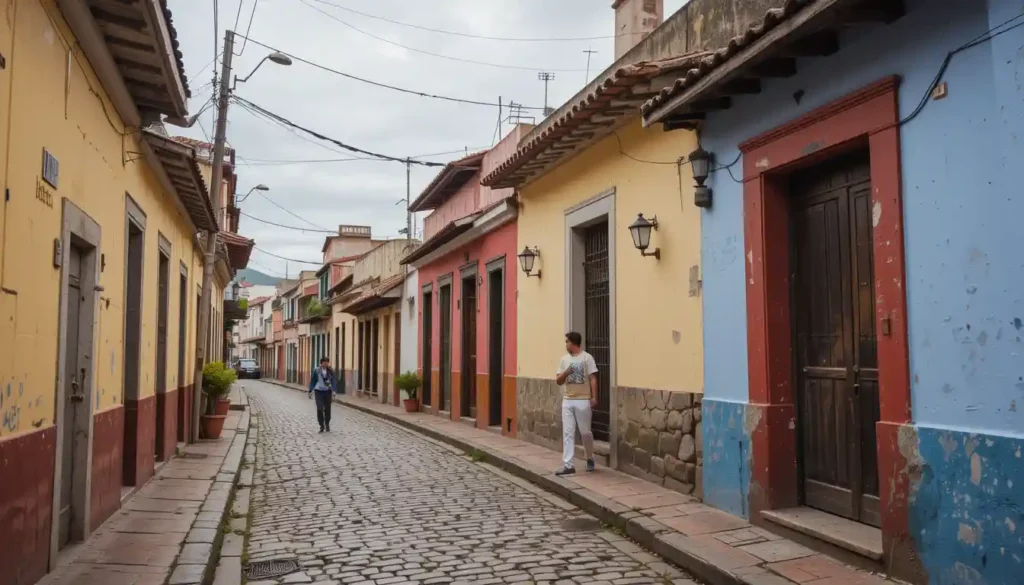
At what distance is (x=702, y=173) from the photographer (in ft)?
24.0

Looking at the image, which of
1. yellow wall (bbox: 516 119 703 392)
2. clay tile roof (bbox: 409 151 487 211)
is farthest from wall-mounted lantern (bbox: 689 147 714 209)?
clay tile roof (bbox: 409 151 487 211)

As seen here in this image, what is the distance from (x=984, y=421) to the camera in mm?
4414

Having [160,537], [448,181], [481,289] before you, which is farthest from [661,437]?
[448,181]

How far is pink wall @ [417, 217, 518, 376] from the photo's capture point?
13.5 metres

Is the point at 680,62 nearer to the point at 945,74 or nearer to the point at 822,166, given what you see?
the point at 822,166

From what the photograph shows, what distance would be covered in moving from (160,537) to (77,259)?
215 cm

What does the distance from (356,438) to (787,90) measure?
1062 cm

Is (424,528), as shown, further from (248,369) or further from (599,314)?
(248,369)

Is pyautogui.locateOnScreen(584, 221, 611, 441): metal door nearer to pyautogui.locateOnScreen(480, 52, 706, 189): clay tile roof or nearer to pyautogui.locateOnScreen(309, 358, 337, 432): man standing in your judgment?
pyautogui.locateOnScreen(480, 52, 706, 189): clay tile roof

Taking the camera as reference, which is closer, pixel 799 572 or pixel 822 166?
pixel 799 572

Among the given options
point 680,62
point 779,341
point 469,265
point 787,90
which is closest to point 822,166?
point 787,90

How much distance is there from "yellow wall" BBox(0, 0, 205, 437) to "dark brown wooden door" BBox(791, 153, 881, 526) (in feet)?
17.0

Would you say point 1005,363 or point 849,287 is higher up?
point 849,287

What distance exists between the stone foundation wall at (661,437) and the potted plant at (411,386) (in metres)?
10.9
